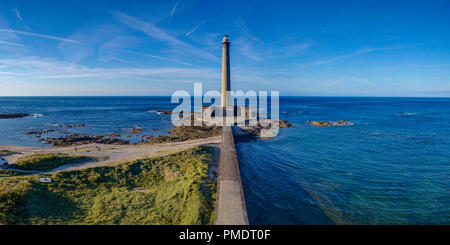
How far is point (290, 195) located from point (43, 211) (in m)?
10.4

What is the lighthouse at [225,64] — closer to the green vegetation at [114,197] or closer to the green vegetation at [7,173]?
the green vegetation at [114,197]

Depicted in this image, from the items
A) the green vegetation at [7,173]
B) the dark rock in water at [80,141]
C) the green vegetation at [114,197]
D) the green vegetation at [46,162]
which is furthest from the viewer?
the dark rock in water at [80,141]

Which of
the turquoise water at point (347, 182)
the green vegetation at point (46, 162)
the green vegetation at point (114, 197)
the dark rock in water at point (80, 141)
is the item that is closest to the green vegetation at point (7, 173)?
the green vegetation at point (46, 162)

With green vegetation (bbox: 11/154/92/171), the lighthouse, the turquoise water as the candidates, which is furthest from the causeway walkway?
the lighthouse

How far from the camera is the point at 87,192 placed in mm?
10031

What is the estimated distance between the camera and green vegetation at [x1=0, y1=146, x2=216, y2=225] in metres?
7.82

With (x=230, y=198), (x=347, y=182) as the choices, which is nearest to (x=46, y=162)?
(x=230, y=198)

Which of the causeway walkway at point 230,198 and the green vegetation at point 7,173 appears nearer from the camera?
the causeway walkway at point 230,198

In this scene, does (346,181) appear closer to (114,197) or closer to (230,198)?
(230,198)

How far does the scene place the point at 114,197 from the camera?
9.58m

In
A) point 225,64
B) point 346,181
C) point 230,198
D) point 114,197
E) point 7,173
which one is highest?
point 225,64

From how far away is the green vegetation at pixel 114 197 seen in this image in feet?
25.6
